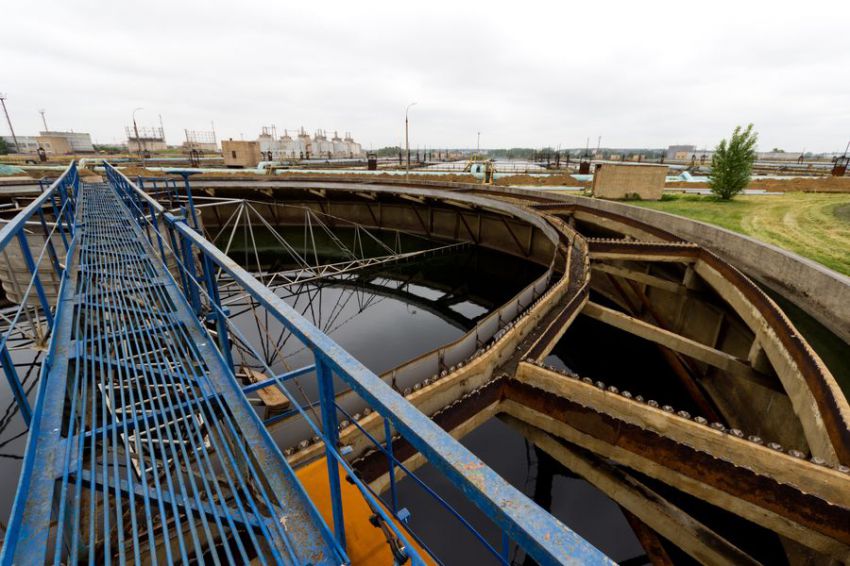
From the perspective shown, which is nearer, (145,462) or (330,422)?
(330,422)

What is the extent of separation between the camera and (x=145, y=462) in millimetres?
3670

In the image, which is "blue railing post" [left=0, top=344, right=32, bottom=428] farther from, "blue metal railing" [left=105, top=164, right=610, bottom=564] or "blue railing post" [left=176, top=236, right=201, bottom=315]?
"blue metal railing" [left=105, top=164, right=610, bottom=564]

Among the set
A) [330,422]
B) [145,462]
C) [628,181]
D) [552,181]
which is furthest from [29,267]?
[552,181]

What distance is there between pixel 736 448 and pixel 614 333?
42.8 feet

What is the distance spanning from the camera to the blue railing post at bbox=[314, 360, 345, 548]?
2.07m

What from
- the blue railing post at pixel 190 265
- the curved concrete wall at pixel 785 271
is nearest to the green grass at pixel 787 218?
the curved concrete wall at pixel 785 271

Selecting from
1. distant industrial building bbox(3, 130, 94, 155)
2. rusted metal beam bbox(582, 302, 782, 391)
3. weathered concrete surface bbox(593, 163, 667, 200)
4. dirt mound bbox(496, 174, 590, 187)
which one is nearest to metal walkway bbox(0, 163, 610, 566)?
rusted metal beam bbox(582, 302, 782, 391)

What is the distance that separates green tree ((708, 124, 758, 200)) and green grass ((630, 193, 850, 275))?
2.77 ft

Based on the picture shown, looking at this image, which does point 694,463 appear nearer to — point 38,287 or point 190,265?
point 190,265

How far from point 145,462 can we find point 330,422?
2.76 meters

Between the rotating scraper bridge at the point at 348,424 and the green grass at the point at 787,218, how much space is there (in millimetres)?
3087

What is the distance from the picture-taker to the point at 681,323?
15250 millimetres

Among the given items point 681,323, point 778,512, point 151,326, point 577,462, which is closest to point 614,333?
point 681,323

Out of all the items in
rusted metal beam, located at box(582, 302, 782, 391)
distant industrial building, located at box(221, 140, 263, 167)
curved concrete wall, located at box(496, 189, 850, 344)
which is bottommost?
rusted metal beam, located at box(582, 302, 782, 391)
